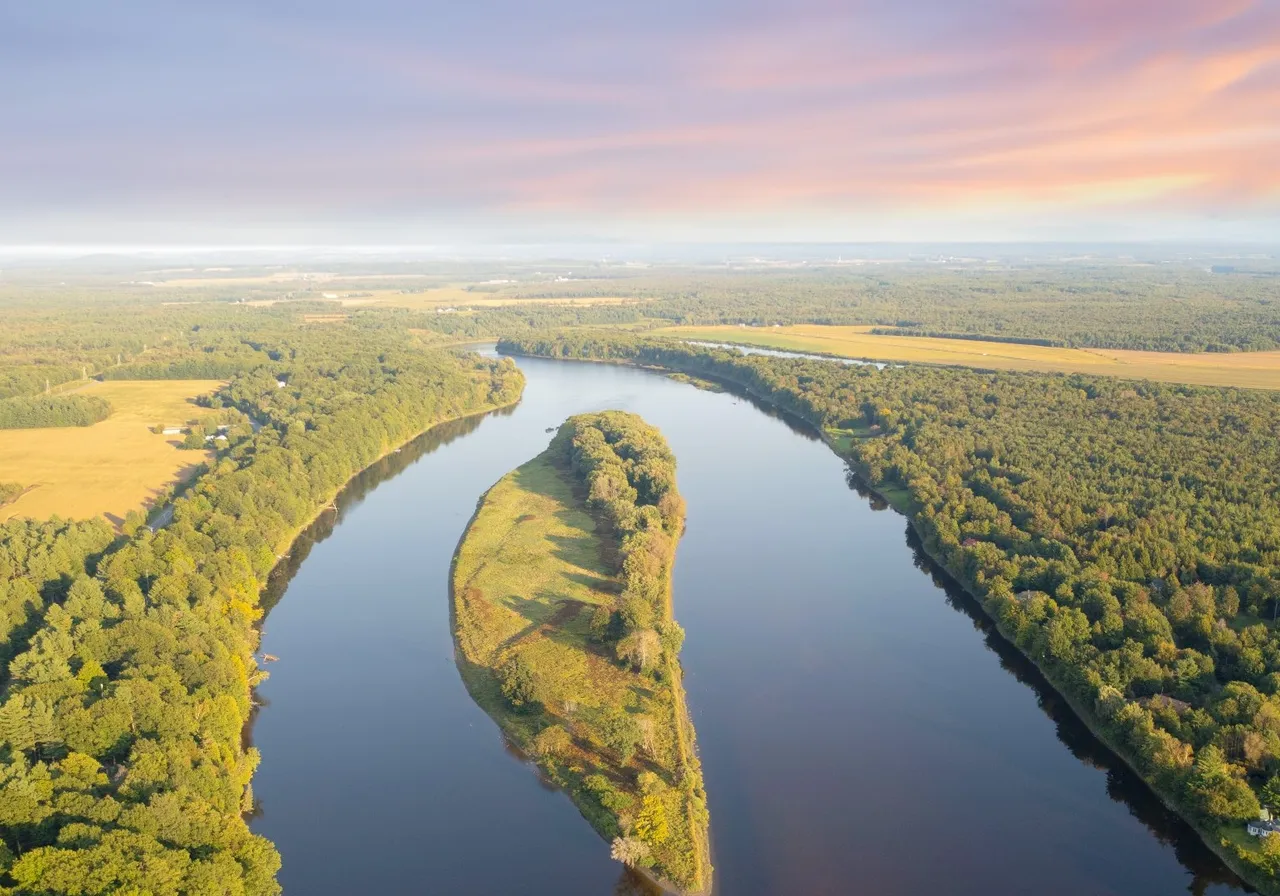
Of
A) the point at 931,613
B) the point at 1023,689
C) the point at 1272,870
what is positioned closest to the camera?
Answer: the point at 1272,870

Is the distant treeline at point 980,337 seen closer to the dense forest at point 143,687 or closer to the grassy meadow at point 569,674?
the grassy meadow at point 569,674

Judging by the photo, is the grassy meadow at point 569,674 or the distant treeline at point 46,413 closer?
the grassy meadow at point 569,674

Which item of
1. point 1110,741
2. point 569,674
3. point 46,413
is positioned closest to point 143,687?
point 569,674

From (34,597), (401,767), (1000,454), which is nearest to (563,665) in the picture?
(401,767)

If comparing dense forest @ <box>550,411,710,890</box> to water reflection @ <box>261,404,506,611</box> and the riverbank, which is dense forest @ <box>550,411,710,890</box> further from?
the riverbank

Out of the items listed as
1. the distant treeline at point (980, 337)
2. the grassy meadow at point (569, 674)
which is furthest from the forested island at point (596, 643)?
the distant treeline at point (980, 337)

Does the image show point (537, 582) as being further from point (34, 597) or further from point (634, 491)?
point (34, 597)

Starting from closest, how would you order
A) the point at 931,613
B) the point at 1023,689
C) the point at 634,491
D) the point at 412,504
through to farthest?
the point at 1023,689
the point at 931,613
the point at 634,491
the point at 412,504
